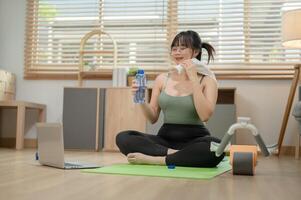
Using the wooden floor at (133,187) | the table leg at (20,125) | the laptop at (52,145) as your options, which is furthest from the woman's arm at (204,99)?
the table leg at (20,125)

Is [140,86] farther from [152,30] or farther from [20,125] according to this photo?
[152,30]

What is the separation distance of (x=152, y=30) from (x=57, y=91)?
1.05 metres

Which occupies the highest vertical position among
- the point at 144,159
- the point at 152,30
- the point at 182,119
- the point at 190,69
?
the point at 152,30

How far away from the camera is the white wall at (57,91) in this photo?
392 cm

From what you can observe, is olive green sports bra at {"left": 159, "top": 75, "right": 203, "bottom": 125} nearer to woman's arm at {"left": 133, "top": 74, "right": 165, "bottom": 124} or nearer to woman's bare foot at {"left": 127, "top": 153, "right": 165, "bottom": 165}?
woman's arm at {"left": 133, "top": 74, "right": 165, "bottom": 124}

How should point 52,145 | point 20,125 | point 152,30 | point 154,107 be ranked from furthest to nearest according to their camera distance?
point 152,30, point 20,125, point 154,107, point 52,145

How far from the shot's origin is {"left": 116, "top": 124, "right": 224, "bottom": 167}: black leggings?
212cm

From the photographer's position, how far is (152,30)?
4227 millimetres

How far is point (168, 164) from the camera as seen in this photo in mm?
2156

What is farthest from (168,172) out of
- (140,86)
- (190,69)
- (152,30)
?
(152,30)

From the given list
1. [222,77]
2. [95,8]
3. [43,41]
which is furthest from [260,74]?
[43,41]

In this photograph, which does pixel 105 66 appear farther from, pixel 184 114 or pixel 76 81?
pixel 184 114

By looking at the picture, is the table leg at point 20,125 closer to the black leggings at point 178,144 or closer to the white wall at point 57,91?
the white wall at point 57,91

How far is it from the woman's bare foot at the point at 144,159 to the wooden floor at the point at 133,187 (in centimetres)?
39
